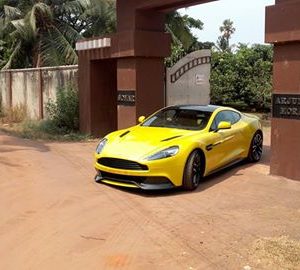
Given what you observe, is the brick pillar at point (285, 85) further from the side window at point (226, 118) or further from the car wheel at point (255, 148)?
the car wheel at point (255, 148)

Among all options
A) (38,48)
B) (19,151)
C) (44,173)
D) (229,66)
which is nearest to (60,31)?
(38,48)

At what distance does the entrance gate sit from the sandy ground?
40.2 inches

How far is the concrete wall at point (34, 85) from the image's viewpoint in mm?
18328

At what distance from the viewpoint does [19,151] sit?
457 inches

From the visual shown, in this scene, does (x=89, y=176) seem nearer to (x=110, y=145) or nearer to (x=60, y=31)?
(x=110, y=145)

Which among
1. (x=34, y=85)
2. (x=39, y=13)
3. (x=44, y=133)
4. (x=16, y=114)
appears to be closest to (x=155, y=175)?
(x=44, y=133)

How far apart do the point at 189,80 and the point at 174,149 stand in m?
7.93

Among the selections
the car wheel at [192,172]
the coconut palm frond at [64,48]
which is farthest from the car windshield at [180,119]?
the coconut palm frond at [64,48]

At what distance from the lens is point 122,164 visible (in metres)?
8.60

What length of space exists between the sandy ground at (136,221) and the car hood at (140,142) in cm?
59

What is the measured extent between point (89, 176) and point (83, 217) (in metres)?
2.63

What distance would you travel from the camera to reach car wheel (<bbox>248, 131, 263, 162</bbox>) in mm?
11094

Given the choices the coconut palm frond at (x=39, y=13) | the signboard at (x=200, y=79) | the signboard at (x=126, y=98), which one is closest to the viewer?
the signboard at (x=126, y=98)

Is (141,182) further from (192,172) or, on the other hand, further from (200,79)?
(200,79)
